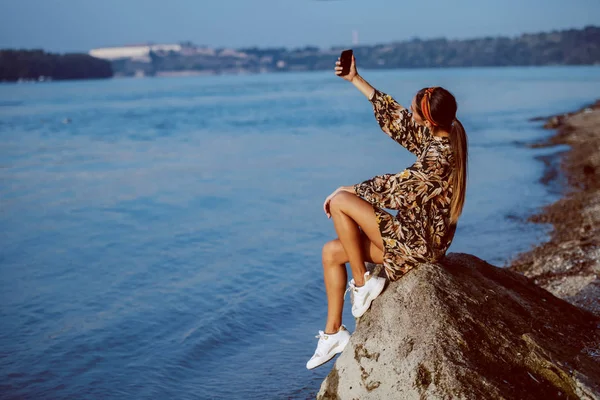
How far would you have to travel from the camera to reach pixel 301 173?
20547 mm

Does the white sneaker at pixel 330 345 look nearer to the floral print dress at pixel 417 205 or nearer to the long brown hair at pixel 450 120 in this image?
the floral print dress at pixel 417 205

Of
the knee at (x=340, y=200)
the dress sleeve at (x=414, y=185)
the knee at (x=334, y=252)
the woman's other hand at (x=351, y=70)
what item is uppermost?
the woman's other hand at (x=351, y=70)

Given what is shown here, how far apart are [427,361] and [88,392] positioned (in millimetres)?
3853

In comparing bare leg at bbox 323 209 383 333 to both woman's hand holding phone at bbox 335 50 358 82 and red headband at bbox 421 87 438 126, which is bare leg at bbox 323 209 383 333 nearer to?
red headband at bbox 421 87 438 126

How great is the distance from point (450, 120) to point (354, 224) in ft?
2.89

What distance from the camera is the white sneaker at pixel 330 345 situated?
4516 millimetres

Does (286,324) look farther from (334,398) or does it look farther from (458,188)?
(458,188)

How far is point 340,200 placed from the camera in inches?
171

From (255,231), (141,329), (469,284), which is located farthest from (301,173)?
(469,284)

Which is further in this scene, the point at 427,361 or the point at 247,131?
the point at 247,131

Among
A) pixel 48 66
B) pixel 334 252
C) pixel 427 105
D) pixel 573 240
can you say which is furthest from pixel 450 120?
pixel 48 66

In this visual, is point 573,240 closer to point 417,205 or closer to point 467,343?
point 417,205

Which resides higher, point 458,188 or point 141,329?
point 458,188

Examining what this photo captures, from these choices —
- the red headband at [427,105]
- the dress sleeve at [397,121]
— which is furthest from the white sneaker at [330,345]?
the red headband at [427,105]
